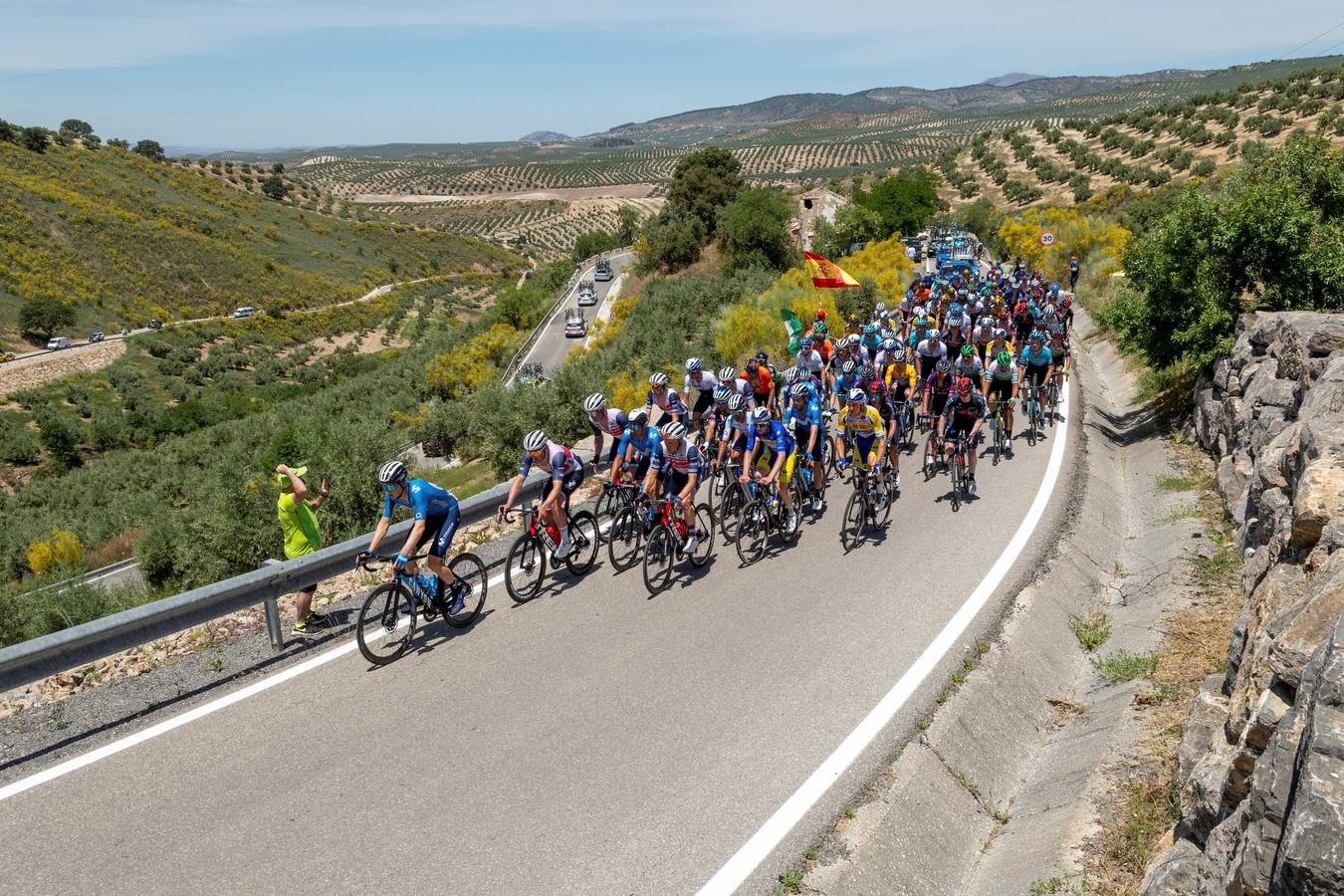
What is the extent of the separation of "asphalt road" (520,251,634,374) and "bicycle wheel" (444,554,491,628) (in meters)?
28.8

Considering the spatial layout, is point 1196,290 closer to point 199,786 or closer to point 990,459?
point 990,459

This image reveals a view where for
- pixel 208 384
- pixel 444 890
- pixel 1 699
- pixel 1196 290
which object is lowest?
pixel 208 384

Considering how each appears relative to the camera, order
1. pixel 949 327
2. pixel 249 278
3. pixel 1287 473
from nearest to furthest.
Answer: pixel 1287 473 → pixel 949 327 → pixel 249 278

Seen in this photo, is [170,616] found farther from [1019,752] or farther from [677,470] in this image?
[1019,752]

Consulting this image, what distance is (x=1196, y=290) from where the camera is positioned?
14641 mm

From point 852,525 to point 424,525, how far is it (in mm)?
5488

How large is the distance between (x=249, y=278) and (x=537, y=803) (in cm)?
8991

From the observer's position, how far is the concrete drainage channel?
5.30 m

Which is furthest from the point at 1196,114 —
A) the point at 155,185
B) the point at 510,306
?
the point at 155,185

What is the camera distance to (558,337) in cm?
5156

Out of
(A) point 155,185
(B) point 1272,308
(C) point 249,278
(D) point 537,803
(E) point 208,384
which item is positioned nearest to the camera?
(D) point 537,803

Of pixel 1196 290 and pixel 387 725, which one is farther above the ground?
pixel 1196 290

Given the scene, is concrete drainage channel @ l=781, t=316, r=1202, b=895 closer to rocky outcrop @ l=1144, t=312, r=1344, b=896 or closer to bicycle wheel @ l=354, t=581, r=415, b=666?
rocky outcrop @ l=1144, t=312, r=1344, b=896

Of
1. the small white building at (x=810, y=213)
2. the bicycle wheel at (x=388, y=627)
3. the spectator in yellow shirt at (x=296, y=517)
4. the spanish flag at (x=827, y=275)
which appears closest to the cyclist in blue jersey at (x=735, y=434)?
the bicycle wheel at (x=388, y=627)
